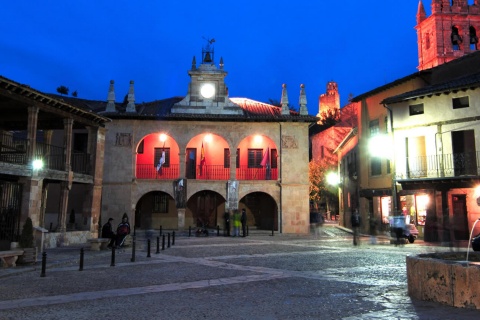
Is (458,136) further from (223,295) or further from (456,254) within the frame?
(223,295)

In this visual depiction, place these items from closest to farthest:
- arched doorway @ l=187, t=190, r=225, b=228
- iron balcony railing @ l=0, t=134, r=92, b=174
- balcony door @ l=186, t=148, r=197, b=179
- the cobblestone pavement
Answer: the cobblestone pavement → iron balcony railing @ l=0, t=134, r=92, b=174 → balcony door @ l=186, t=148, r=197, b=179 → arched doorway @ l=187, t=190, r=225, b=228

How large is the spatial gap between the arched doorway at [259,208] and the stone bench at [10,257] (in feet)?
67.3

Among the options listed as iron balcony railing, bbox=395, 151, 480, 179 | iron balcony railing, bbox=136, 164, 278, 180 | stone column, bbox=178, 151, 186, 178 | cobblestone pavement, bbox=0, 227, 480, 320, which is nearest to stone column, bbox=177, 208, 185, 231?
stone column, bbox=178, 151, 186, 178

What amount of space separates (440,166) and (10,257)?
2038cm

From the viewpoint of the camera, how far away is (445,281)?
6.42 m

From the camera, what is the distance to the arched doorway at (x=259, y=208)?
1222 inches

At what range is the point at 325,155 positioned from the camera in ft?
174

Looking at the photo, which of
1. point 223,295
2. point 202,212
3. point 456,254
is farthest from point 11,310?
point 202,212

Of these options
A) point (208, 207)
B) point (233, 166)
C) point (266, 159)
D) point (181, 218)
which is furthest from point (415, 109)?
point (181, 218)

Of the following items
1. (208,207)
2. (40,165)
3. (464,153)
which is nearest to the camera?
(40,165)

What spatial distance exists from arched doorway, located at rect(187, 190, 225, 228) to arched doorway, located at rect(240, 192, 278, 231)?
1831mm

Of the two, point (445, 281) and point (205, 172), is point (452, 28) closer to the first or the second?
point (205, 172)

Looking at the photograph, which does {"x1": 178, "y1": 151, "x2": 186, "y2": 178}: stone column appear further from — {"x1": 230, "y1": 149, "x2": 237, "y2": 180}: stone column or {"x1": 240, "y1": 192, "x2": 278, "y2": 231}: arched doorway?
{"x1": 240, "y1": 192, "x2": 278, "y2": 231}: arched doorway

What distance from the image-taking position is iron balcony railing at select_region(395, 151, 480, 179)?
2123 centimetres
